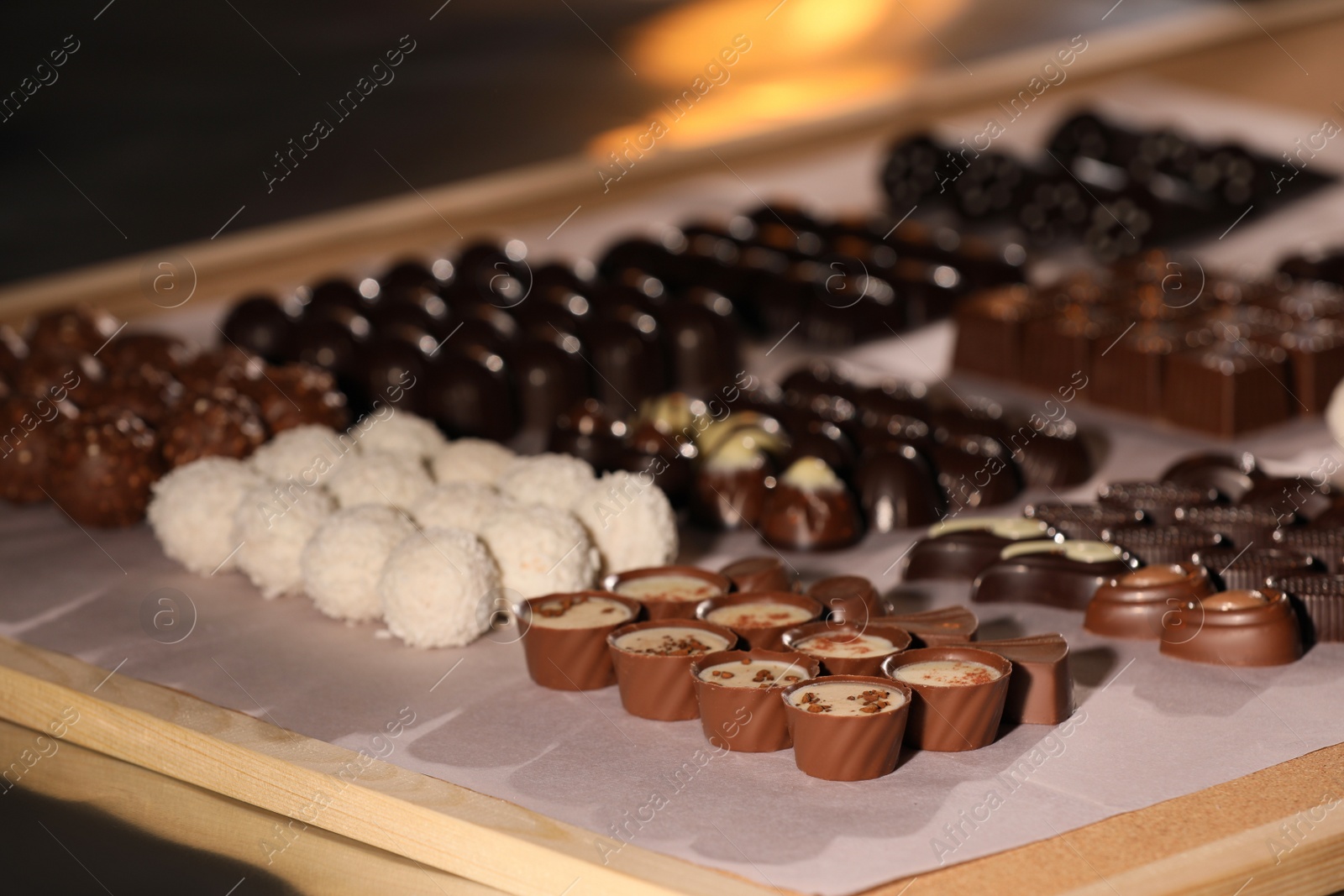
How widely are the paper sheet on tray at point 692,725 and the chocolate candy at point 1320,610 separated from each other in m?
0.03

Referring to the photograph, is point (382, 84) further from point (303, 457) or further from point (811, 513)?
point (811, 513)

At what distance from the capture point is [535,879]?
7.34 ft

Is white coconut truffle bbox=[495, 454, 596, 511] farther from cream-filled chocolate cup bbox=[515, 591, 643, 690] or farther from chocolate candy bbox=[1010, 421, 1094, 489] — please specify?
chocolate candy bbox=[1010, 421, 1094, 489]

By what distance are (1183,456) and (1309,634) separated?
995 mm

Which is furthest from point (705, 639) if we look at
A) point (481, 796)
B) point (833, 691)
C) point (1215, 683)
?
point (1215, 683)

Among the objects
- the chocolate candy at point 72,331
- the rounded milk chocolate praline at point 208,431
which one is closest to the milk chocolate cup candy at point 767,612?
the rounded milk chocolate praline at point 208,431

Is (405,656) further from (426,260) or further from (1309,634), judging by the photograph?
(426,260)

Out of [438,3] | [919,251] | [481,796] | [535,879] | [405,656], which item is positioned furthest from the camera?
[438,3]

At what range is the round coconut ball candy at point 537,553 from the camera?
Result: 9.84ft

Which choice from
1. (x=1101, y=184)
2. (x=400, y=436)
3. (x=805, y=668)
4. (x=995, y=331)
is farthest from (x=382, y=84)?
(x=805, y=668)

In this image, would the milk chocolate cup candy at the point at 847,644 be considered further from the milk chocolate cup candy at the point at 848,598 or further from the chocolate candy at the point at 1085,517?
the chocolate candy at the point at 1085,517

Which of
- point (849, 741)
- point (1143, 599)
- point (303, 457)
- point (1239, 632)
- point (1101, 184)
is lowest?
point (1239, 632)

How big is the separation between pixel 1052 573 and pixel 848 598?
426 mm

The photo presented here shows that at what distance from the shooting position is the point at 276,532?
317 cm
